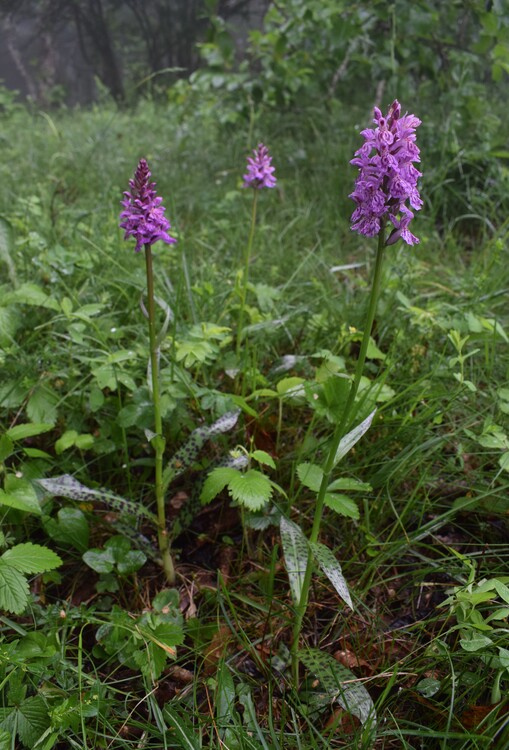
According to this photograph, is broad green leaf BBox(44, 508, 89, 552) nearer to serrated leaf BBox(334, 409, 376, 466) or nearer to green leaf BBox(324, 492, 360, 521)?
green leaf BBox(324, 492, 360, 521)

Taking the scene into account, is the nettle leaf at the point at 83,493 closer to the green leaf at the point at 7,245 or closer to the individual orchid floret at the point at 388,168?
the individual orchid floret at the point at 388,168

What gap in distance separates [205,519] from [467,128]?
322cm

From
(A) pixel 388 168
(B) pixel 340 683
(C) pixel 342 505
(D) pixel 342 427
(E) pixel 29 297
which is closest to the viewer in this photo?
(A) pixel 388 168

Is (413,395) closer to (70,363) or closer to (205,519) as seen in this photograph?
(205,519)

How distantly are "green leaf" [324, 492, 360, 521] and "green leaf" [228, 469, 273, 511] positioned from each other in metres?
0.15

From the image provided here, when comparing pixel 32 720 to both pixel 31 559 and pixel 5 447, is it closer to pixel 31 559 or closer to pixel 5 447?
pixel 31 559

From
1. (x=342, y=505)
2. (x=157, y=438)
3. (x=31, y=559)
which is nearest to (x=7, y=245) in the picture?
(x=157, y=438)

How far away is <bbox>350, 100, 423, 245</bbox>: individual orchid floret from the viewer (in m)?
0.86

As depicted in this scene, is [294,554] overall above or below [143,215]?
below

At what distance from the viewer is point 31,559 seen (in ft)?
3.59

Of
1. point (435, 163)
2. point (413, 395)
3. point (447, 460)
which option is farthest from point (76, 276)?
point (435, 163)

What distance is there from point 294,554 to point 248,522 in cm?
24

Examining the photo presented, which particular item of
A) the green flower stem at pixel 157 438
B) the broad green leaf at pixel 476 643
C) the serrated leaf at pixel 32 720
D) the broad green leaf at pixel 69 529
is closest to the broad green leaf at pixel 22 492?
the broad green leaf at pixel 69 529

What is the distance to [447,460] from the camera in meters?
1.54
